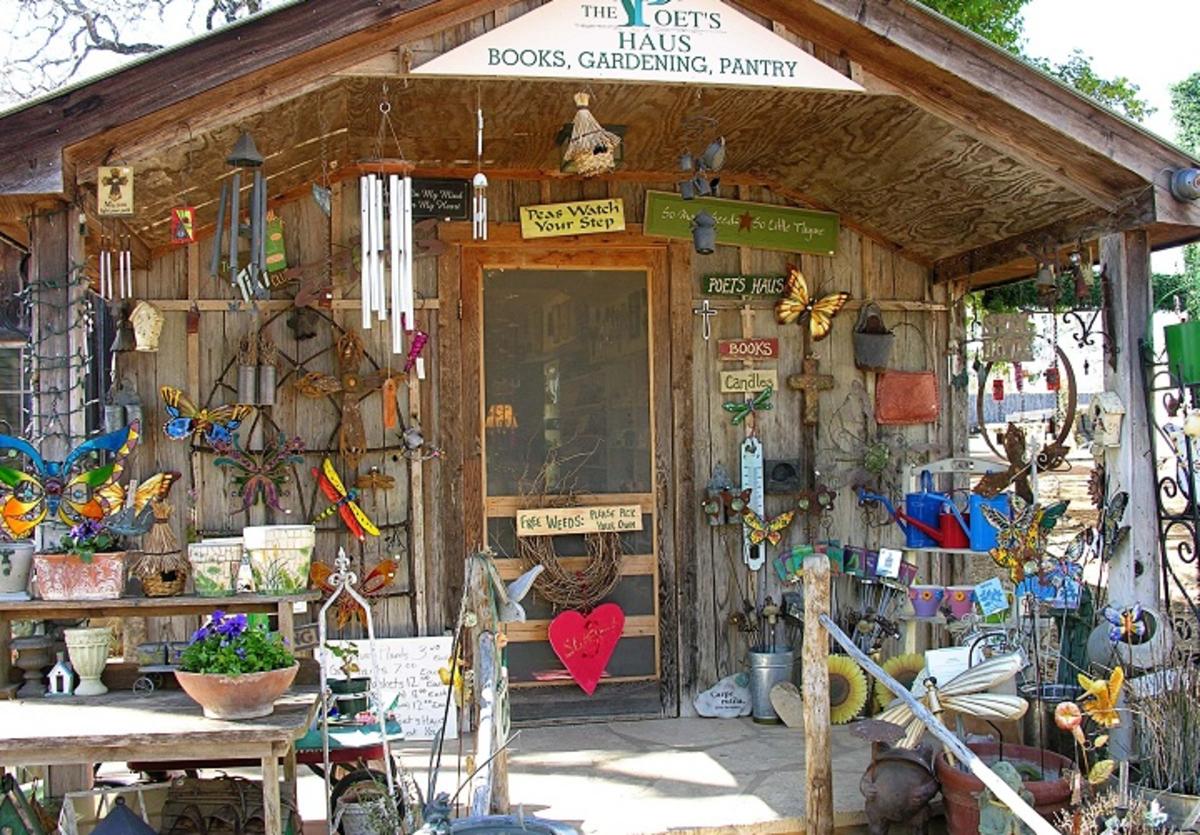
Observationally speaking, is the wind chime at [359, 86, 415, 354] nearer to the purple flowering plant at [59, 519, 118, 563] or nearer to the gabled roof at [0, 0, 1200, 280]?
the gabled roof at [0, 0, 1200, 280]

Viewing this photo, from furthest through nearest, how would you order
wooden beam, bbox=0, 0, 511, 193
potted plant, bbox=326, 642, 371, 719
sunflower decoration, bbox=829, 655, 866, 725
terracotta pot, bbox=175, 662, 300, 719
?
sunflower decoration, bbox=829, 655, 866, 725, potted plant, bbox=326, 642, 371, 719, wooden beam, bbox=0, 0, 511, 193, terracotta pot, bbox=175, 662, 300, 719

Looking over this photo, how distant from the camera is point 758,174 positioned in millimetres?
7383

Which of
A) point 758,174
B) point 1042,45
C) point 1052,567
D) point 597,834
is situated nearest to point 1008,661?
point 597,834

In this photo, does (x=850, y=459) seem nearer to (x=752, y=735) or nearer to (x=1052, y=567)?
(x=1052, y=567)

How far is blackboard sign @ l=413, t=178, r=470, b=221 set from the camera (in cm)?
698

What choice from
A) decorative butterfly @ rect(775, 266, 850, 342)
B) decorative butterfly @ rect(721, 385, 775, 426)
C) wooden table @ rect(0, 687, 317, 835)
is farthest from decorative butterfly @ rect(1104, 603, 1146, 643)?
wooden table @ rect(0, 687, 317, 835)

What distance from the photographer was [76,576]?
15.6 feet

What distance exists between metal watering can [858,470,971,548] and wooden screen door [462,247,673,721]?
4.83ft

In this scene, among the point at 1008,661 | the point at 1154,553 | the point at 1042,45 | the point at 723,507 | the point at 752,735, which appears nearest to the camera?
the point at 1008,661

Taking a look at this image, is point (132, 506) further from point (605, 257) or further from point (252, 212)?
point (605, 257)

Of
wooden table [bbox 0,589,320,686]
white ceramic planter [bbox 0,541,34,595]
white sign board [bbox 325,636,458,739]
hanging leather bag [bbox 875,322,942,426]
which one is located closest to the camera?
wooden table [bbox 0,589,320,686]

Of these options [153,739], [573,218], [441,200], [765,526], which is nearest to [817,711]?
[765,526]

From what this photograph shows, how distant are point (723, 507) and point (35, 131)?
14.0ft

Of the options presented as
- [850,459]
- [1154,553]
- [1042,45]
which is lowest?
[1154,553]
